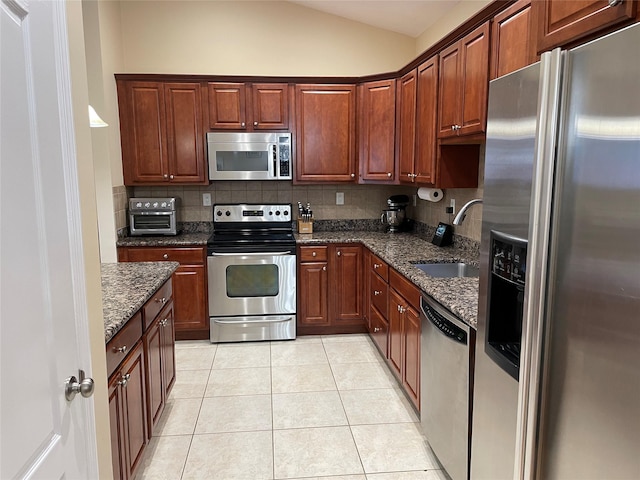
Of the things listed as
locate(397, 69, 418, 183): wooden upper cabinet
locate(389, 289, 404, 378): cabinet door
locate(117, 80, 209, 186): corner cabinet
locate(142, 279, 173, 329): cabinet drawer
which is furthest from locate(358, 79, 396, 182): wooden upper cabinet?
locate(142, 279, 173, 329): cabinet drawer

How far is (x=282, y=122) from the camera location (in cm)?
402

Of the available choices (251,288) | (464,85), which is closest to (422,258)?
(464,85)

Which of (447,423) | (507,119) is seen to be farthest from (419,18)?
(447,423)

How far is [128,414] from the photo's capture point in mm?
1892

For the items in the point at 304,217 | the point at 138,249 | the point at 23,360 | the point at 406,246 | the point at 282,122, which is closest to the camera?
the point at 23,360

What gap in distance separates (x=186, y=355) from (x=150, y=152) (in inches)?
69.3

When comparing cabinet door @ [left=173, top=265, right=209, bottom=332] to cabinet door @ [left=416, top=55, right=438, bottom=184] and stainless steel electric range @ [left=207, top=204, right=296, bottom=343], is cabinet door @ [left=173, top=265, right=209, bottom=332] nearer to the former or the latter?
stainless steel electric range @ [left=207, top=204, right=296, bottom=343]

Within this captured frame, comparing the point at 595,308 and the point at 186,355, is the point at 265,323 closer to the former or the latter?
the point at 186,355

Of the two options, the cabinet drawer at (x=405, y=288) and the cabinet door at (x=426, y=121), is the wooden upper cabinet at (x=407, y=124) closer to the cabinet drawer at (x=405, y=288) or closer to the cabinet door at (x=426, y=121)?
the cabinet door at (x=426, y=121)

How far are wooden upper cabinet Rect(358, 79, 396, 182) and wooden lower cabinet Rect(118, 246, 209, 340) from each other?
163 cm

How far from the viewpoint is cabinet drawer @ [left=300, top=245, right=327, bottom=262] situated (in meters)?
3.93

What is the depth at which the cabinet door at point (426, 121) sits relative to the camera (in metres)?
3.06

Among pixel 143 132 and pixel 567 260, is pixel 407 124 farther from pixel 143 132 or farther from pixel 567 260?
pixel 567 260

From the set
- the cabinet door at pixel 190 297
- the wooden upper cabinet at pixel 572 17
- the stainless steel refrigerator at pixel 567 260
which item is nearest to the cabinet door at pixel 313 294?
the cabinet door at pixel 190 297
